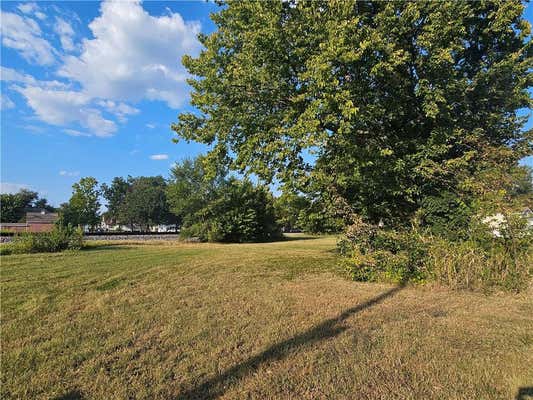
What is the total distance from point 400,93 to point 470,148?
2817 mm

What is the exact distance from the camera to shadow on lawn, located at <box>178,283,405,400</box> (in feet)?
9.92

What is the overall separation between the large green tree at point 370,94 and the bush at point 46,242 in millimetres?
11284

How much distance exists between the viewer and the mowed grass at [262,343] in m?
3.11

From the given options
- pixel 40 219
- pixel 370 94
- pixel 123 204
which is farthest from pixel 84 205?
pixel 370 94

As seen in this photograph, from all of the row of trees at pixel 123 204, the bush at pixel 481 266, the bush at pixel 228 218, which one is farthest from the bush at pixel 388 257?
the row of trees at pixel 123 204

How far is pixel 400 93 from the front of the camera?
10.3m

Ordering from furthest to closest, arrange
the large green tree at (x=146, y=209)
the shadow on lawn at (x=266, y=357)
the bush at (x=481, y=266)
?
the large green tree at (x=146, y=209) → the bush at (x=481, y=266) → the shadow on lawn at (x=266, y=357)

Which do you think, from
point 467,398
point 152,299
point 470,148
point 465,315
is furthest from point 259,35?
point 467,398

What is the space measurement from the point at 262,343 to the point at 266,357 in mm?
406

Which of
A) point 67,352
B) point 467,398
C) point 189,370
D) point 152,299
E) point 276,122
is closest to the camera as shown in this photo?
point 467,398

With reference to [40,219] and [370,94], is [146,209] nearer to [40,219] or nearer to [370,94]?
[40,219]

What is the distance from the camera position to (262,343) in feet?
13.6

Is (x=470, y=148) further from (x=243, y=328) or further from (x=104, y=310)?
(x=104, y=310)

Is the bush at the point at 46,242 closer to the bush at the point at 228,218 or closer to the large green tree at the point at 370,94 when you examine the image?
the large green tree at the point at 370,94
